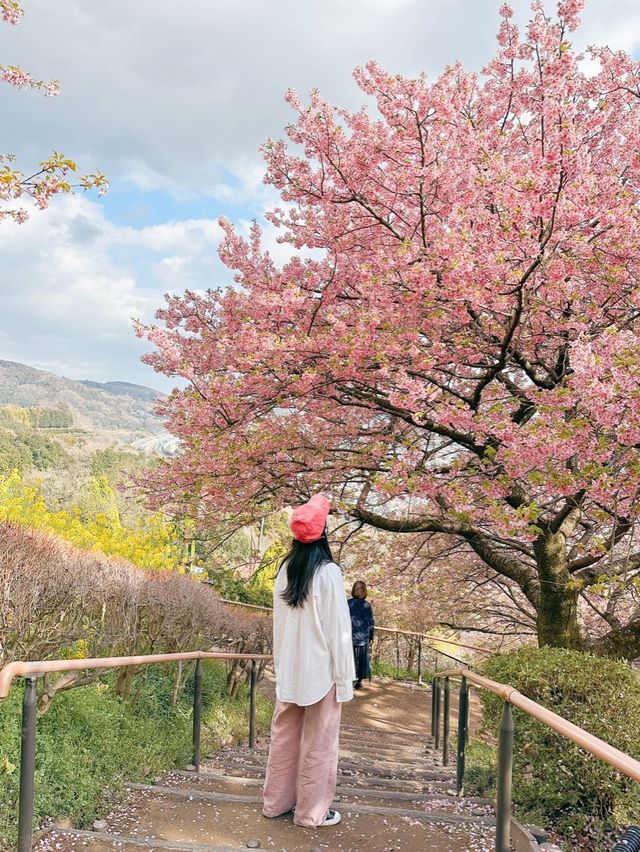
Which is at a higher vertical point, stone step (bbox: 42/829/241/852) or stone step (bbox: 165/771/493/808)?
stone step (bbox: 42/829/241/852)

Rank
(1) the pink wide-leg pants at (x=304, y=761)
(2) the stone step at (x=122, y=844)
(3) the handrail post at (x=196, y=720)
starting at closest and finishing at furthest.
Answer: (2) the stone step at (x=122, y=844) < (1) the pink wide-leg pants at (x=304, y=761) < (3) the handrail post at (x=196, y=720)

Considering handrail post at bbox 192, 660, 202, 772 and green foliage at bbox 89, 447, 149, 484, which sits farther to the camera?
green foliage at bbox 89, 447, 149, 484

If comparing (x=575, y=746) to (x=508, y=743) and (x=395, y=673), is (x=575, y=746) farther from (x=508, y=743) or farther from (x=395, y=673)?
(x=395, y=673)

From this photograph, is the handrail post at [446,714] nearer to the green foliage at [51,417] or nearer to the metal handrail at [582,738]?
the metal handrail at [582,738]

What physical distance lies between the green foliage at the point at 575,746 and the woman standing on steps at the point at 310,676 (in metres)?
1.22

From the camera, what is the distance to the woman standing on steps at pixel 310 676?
11.0ft

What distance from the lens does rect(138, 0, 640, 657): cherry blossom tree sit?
4.93m

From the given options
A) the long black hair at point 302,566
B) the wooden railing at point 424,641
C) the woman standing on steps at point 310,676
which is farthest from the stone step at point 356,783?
the wooden railing at point 424,641

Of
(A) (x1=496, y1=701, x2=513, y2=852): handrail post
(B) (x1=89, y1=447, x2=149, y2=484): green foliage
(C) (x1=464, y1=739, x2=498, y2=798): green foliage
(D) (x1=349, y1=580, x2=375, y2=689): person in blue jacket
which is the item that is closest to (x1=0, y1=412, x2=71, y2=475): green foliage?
(B) (x1=89, y1=447, x2=149, y2=484): green foliage

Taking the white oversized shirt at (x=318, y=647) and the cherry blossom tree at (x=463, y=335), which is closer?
the white oversized shirt at (x=318, y=647)

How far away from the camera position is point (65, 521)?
345 inches

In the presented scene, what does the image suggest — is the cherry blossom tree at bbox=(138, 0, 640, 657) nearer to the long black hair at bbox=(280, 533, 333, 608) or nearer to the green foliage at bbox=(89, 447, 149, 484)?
the long black hair at bbox=(280, 533, 333, 608)

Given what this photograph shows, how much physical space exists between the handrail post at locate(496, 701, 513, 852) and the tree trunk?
3.40 m

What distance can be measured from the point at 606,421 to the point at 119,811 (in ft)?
11.9
